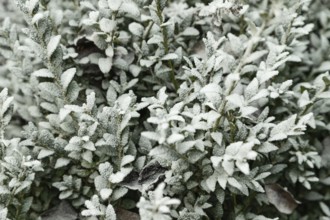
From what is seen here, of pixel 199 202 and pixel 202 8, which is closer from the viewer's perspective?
pixel 199 202

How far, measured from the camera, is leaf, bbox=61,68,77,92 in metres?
1.89

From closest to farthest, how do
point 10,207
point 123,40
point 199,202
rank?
1. point 199,202
2. point 10,207
3. point 123,40

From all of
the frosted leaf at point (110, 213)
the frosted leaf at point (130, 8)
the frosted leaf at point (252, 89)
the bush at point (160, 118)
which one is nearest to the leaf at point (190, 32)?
the bush at point (160, 118)

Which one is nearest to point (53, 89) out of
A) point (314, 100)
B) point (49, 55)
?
point (49, 55)

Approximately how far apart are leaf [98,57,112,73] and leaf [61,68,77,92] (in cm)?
16

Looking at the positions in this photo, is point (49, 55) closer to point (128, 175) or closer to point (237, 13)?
point (128, 175)

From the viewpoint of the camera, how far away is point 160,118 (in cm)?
166

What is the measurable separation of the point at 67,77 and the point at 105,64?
201 millimetres

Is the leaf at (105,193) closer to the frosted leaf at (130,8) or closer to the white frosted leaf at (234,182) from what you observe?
the white frosted leaf at (234,182)

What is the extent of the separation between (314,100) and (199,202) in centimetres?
67

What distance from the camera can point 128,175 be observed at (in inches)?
75.0

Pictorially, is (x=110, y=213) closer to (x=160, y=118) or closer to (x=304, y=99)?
(x=160, y=118)

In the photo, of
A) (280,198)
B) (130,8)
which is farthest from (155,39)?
(280,198)

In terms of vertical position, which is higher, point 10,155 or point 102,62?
point 102,62
